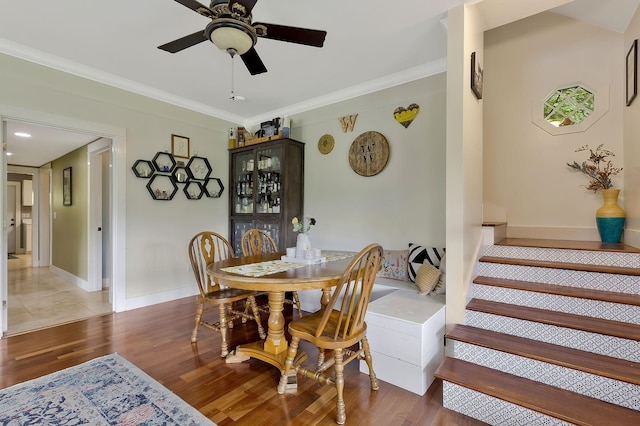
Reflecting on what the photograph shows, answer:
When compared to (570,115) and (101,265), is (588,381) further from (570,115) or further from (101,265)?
(101,265)

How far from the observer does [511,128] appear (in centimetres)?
313

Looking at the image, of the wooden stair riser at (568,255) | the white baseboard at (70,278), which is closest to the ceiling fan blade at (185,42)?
the wooden stair riser at (568,255)

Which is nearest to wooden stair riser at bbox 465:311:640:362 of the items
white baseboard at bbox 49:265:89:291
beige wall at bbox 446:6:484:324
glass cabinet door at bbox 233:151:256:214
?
beige wall at bbox 446:6:484:324

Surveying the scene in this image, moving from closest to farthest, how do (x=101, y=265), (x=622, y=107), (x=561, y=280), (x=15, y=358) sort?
(x=561, y=280) < (x=15, y=358) < (x=622, y=107) < (x=101, y=265)

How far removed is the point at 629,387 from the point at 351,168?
2.88 meters

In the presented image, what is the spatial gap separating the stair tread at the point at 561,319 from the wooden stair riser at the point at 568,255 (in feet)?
1.60

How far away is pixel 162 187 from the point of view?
3.85 metres

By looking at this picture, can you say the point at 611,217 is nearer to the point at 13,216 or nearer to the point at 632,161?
the point at 632,161

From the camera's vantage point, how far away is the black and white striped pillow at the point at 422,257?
9.37 ft

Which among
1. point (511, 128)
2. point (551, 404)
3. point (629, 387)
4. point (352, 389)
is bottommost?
point (352, 389)

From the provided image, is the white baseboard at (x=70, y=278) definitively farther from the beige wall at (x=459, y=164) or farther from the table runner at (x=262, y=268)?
the beige wall at (x=459, y=164)

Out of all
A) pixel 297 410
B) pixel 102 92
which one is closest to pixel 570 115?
pixel 297 410

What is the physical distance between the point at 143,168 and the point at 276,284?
2839mm

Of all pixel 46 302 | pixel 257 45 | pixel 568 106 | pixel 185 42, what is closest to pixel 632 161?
pixel 568 106
